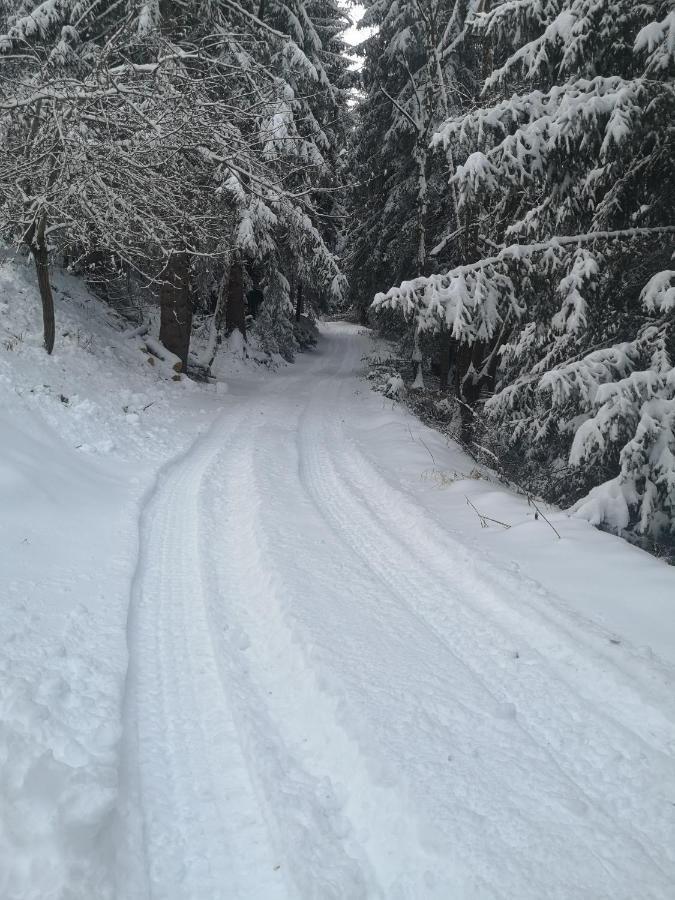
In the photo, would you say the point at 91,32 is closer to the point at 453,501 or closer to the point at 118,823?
the point at 453,501

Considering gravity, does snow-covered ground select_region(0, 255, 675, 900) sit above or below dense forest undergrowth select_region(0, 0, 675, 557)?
below

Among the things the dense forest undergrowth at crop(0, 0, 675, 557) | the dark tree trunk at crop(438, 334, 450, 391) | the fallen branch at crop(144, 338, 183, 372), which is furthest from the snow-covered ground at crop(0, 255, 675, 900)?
the dark tree trunk at crop(438, 334, 450, 391)

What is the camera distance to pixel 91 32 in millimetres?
11234

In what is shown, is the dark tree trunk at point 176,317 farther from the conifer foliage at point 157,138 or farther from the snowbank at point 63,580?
the snowbank at point 63,580

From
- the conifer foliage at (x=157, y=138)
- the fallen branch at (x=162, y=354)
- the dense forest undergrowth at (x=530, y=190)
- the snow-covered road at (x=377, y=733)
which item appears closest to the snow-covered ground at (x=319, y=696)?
the snow-covered road at (x=377, y=733)

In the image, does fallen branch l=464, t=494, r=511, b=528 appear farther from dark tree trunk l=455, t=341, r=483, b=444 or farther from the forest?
dark tree trunk l=455, t=341, r=483, b=444

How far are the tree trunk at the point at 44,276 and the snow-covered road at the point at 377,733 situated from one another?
567 centimetres

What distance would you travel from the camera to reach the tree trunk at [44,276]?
7.94m

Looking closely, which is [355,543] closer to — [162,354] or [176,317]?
[162,354]

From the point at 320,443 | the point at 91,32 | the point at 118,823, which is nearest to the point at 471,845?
the point at 118,823

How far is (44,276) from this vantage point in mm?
8367

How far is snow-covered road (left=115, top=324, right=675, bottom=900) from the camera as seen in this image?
1.98 meters

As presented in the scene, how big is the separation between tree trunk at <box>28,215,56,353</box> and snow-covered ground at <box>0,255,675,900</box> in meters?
3.10

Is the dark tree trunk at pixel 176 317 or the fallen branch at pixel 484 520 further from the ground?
the dark tree trunk at pixel 176 317
